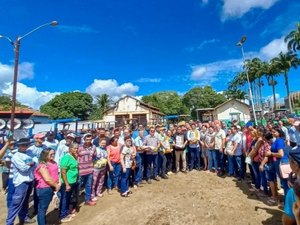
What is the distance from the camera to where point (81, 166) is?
639 centimetres

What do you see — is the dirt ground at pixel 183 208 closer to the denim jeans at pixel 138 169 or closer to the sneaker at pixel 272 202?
the sneaker at pixel 272 202

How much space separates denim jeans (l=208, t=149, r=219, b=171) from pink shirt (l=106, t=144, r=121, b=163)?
4036mm

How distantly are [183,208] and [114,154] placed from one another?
248 cm

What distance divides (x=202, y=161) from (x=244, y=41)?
18.9m

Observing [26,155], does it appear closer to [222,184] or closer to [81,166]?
[81,166]

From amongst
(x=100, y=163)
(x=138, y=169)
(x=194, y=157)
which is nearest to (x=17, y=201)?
(x=100, y=163)

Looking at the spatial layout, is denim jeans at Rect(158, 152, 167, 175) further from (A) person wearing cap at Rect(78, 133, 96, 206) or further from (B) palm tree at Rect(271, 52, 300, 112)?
(B) palm tree at Rect(271, 52, 300, 112)

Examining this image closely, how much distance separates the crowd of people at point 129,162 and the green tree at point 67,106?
46956 mm

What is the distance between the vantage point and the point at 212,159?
32.6 ft

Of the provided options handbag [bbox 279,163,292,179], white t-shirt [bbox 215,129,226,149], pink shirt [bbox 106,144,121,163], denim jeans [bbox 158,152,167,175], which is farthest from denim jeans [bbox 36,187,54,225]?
white t-shirt [bbox 215,129,226,149]

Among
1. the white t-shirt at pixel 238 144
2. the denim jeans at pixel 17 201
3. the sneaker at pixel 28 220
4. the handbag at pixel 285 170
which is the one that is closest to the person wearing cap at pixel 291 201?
the handbag at pixel 285 170

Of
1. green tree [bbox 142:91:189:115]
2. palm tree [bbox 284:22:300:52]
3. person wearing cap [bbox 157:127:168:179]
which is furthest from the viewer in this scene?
green tree [bbox 142:91:189:115]

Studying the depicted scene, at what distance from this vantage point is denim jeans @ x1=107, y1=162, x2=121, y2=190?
7480 mm

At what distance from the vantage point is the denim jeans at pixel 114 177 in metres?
7.48
